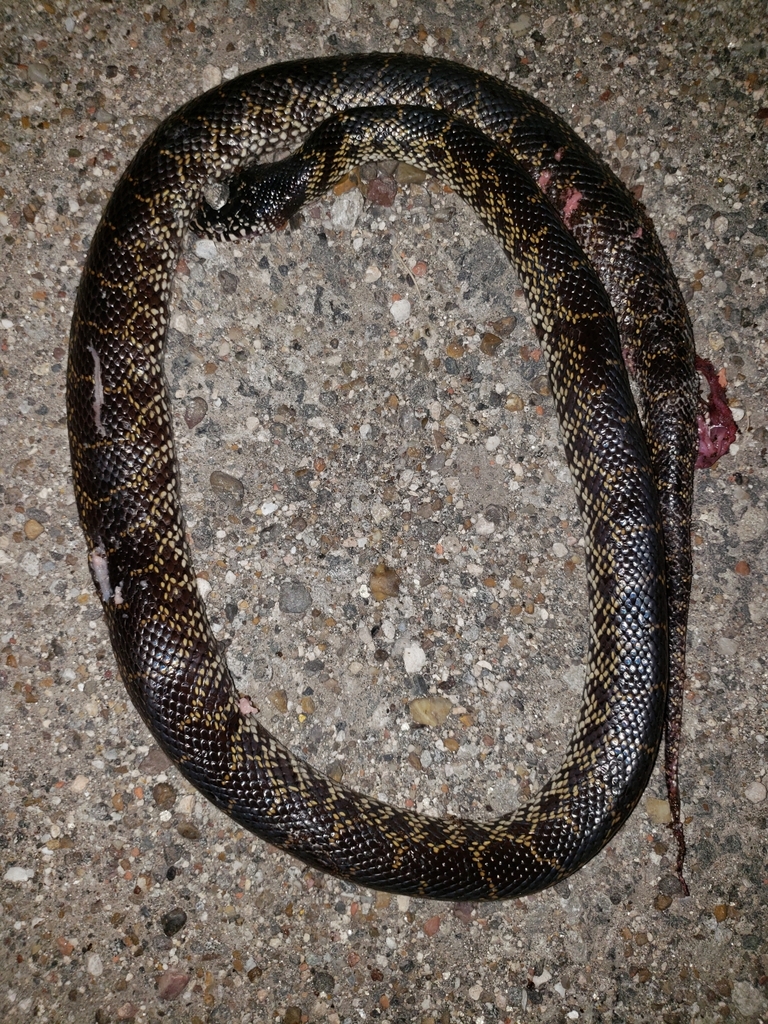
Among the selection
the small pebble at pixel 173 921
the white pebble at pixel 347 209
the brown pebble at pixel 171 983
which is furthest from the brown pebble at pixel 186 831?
the white pebble at pixel 347 209

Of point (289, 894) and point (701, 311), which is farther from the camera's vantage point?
point (701, 311)

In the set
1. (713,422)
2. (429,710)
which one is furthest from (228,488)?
(713,422)

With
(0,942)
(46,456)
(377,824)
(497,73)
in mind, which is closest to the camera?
(377,824)

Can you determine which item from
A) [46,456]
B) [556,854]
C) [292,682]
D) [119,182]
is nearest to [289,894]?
[292,682]

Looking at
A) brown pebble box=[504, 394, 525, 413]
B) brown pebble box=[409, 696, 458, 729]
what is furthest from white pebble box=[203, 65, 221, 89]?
brown pebble box=[409, 696, 458, 729]

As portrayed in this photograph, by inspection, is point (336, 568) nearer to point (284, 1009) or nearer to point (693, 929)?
point (284, 1009)

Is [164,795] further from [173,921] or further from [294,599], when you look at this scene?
[294,599]
